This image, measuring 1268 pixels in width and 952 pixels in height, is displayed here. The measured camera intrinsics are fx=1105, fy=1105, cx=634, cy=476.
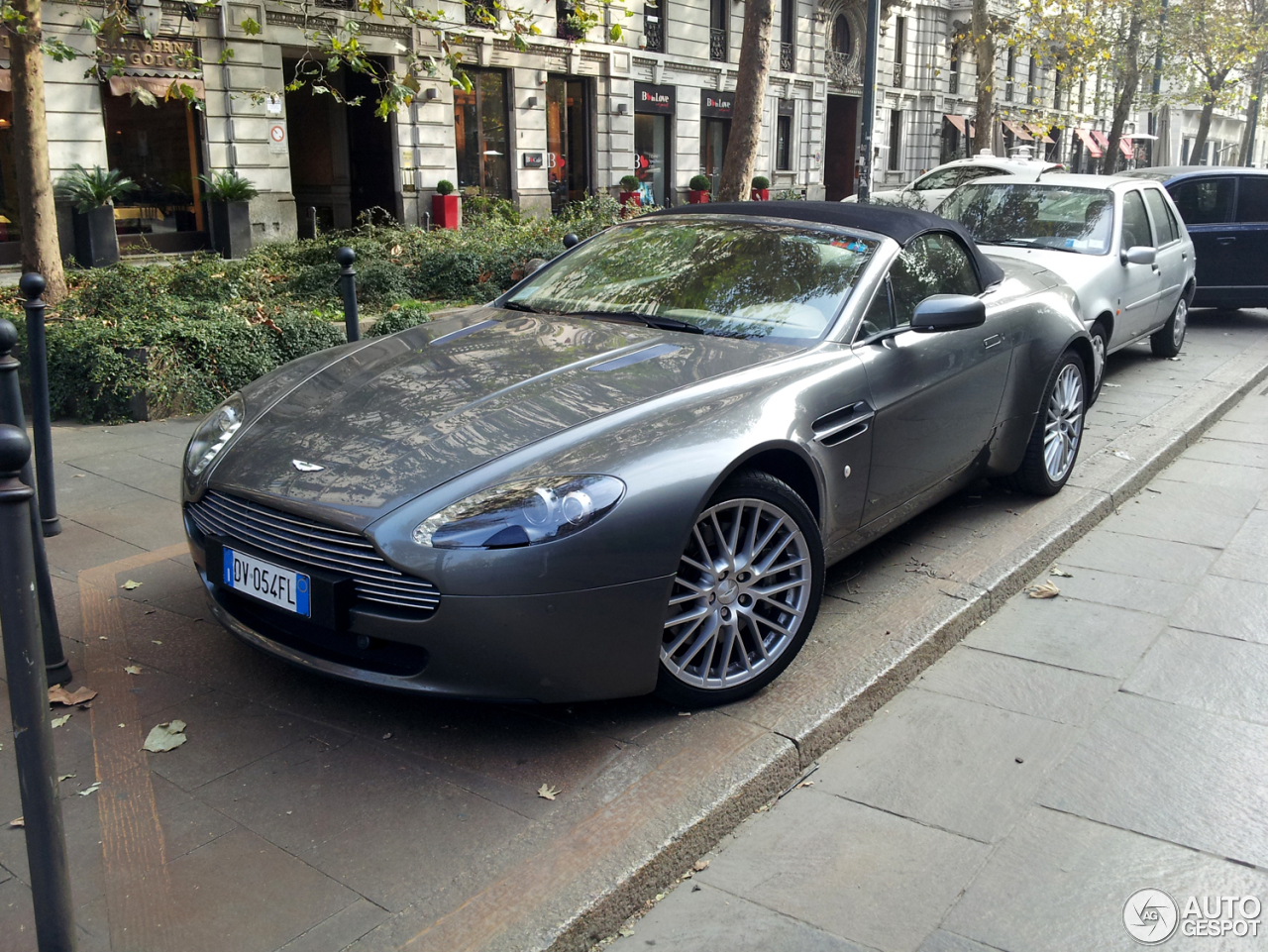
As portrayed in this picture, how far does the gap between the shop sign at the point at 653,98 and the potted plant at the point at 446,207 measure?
25.4 ft

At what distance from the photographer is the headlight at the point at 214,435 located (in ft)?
11.9

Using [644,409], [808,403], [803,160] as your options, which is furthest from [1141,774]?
[803,160]

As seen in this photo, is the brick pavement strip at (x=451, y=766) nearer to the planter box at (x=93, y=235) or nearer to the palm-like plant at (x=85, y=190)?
the planter box at (x=93, y=235)

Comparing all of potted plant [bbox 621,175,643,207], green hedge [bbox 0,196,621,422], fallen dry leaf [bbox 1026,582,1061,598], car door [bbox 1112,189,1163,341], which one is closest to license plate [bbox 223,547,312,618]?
fallen dry leaf [bbox 1026,582,1061,598]

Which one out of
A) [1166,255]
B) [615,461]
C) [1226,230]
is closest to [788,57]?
[1226,230]

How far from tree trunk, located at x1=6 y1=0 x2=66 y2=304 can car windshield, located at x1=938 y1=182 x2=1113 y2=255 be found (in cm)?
783

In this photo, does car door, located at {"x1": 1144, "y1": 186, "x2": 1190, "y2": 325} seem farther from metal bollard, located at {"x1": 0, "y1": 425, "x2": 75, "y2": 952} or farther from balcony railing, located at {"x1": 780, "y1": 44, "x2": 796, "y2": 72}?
balcony railing, located at {"x1": 780, "y1": 44, "x2": 796, "y2": 72}

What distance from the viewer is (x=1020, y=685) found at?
3830 millimetres

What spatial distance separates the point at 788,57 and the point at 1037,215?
27500mm

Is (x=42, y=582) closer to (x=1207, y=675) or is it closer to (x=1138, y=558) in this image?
(x=1207, y=675)

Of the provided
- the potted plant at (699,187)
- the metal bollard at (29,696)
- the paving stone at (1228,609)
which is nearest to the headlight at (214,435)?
the metal bollard at (29,696)

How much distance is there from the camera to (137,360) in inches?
278

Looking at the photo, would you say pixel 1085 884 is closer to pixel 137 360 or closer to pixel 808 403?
pixel 808 403

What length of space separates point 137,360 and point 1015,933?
20.7 ft
